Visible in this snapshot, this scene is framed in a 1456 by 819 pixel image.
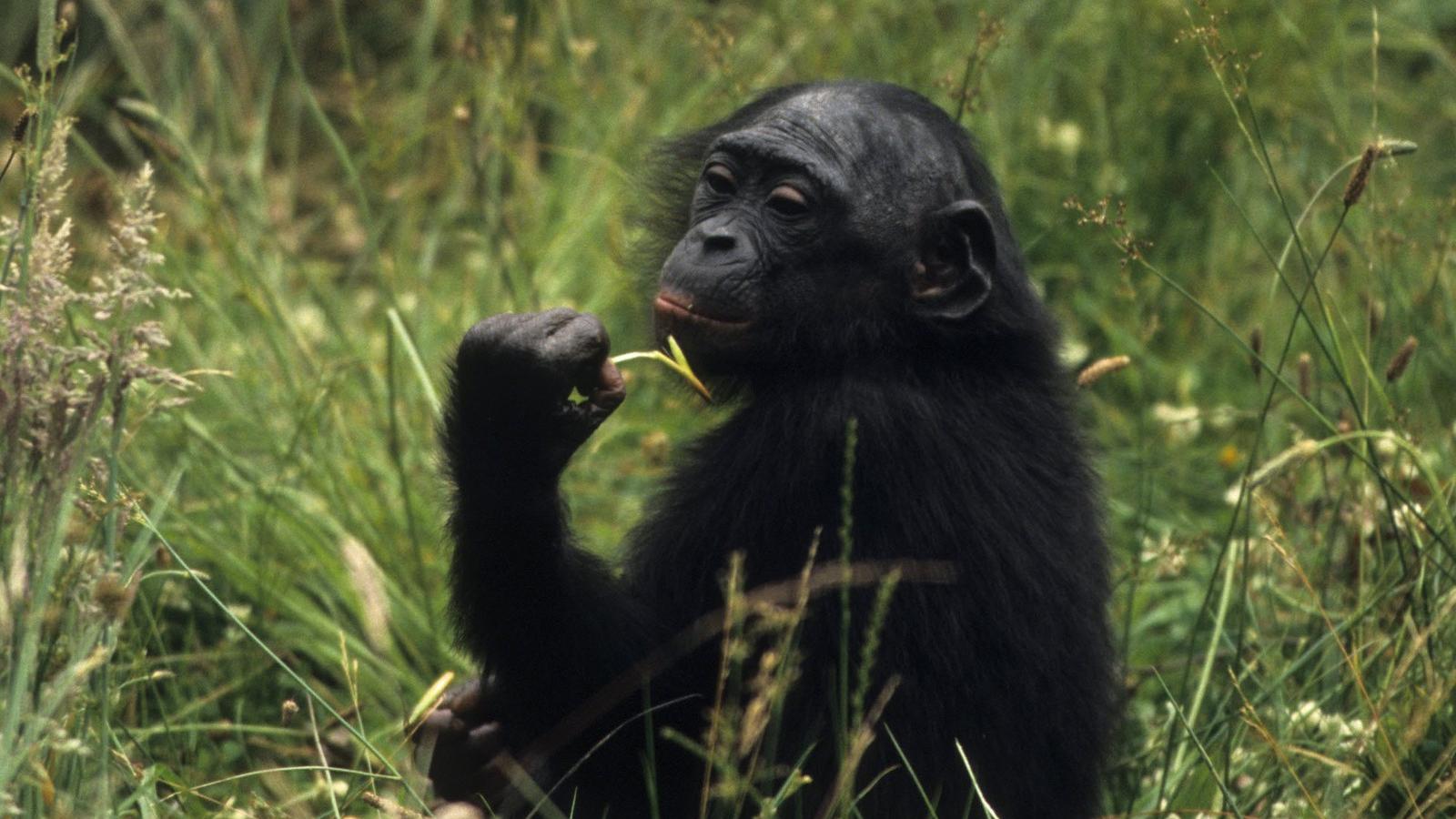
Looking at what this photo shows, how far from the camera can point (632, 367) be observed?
6586 mm

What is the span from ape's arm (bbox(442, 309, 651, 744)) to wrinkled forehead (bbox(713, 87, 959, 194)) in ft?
2.55

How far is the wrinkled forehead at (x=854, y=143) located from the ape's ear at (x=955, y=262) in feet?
0.42

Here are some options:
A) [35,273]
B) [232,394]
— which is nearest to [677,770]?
[35,273]

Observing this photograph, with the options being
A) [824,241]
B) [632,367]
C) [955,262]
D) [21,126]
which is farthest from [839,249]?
[632,367]

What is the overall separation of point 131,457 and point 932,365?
2.48 metres

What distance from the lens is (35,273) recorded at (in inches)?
115

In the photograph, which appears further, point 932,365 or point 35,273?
point 932,365

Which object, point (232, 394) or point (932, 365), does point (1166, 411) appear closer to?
point (932, 365)

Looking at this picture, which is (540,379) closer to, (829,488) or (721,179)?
(829,488)

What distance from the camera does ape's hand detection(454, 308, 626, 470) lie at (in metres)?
3.52

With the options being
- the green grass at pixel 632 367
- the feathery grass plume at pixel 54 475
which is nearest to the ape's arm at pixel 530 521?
the green grass at pixel 632 367

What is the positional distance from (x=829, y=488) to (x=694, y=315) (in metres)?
0.51

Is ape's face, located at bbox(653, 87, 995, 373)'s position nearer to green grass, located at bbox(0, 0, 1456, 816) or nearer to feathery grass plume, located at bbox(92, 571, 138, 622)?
green grass, located at bbox(0, 0, 1456, 816)

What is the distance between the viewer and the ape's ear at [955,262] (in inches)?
158
